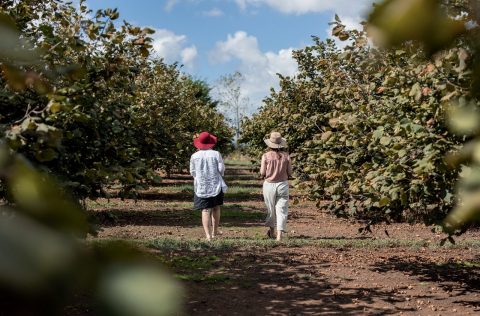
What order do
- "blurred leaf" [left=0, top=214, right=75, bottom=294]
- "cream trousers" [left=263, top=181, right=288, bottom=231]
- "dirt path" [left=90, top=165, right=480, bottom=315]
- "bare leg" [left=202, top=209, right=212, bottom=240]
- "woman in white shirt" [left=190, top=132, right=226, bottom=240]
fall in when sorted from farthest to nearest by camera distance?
1. "cream trousers" [left=263, top=181, right=288, bottom=231]
2. "bare leg" [left=202, top=209, right=212, bottom=240]
3. "woman in white shirt" [left=190, top=132, right=226, bottom=240]
4. "dirt path" [left=90, top=165, right=480, bottom=315]
5. "blurred leaf" [left=0, top=214, right=75, bottom=294]

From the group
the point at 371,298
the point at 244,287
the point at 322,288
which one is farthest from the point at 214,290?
the point at 371,298

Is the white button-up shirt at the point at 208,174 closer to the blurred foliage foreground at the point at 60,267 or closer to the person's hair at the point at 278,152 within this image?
the person's hair at the point at 278,152

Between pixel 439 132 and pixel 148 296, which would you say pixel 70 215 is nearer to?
pixel 148 296

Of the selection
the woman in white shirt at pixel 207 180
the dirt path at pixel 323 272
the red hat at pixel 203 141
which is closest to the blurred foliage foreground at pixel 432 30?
the dirt path at pixel 323 272

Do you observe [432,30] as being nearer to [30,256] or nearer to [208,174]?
[30,256]

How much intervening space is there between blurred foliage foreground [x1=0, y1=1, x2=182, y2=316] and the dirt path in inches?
150

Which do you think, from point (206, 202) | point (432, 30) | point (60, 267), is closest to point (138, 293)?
point (60, 267)

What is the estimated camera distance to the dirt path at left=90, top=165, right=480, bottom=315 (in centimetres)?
523

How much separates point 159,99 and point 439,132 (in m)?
13.1

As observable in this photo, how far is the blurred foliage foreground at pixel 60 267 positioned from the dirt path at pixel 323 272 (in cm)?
381

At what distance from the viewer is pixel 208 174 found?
8.45 meters

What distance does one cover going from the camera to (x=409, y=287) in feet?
19.5

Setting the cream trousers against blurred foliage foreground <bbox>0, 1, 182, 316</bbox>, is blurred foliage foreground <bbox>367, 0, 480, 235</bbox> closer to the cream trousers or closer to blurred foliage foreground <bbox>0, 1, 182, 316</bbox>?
blurred foliage foreground <bbox>0, 1, 182, 316</bbox>


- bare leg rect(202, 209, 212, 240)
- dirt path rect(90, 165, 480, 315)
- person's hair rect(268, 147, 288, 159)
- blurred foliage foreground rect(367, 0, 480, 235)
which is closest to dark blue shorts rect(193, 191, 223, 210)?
bare leg rect(202, 209, 212, 240)
